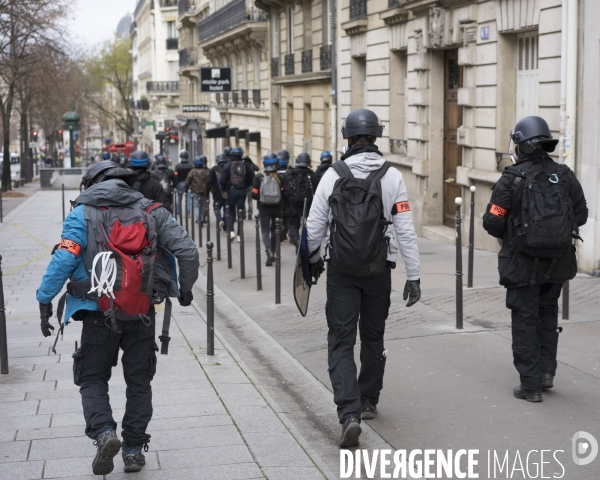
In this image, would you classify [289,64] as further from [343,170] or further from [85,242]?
[85,242]

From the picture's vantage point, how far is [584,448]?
5.48 meters

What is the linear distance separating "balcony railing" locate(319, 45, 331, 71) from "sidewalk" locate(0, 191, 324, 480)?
57.3 ft

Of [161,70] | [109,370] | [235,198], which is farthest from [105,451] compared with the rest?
[161,70]

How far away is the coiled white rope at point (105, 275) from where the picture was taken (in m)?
4.96

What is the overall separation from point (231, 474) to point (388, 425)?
1.37 m

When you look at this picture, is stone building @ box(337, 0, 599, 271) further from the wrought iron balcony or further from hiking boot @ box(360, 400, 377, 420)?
the wrought iron balcony

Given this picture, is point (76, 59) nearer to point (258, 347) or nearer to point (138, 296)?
point (258, 347)

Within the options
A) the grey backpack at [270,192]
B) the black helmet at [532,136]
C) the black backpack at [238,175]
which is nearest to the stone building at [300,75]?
the black backpack at [238,175]

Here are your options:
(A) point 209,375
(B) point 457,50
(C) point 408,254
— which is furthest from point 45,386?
(B) point 457,50

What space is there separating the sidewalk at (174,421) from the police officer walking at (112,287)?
34 centimetres

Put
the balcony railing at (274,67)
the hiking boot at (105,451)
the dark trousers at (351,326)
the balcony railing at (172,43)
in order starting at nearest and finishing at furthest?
the hiking boot at (105,451) → the dark trousers at (351,326) → the balcony railing at (274,67) → the balcony railing at (172,43)

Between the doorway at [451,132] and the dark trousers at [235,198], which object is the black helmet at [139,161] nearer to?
the dark trousers at [235,198]

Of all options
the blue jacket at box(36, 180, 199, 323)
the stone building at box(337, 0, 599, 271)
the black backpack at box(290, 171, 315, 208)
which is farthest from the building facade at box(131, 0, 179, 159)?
the blue jacket at box(36, 180, 199, 323)

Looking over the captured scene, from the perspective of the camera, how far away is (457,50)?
17281mm
